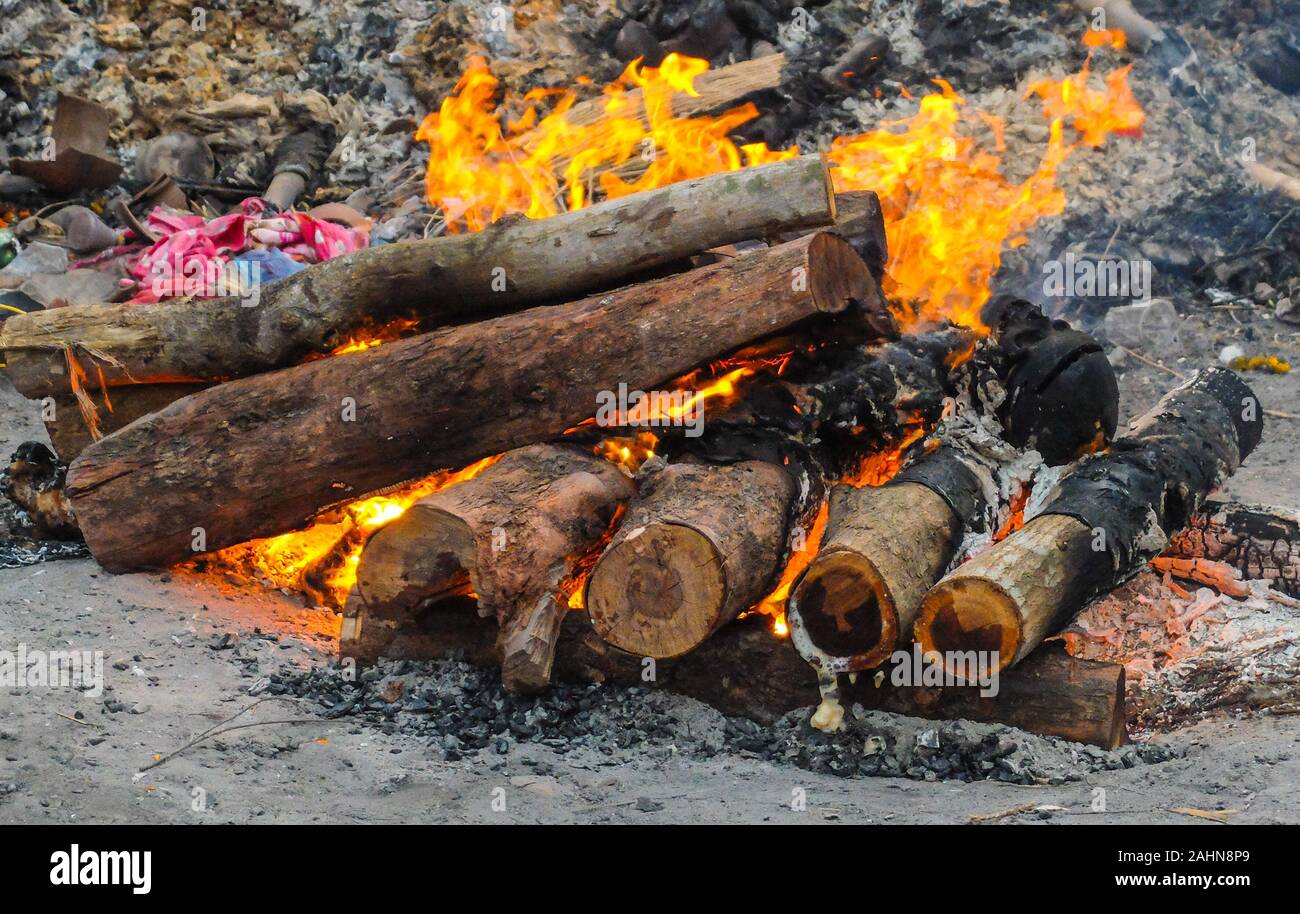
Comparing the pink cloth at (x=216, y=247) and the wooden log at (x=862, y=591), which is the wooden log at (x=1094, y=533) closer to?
the wooden log at (x=862, y=591)

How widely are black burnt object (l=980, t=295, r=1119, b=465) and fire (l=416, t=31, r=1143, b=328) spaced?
1135mm

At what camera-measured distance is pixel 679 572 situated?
4.19 metres

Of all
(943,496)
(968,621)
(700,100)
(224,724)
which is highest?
(700,100)

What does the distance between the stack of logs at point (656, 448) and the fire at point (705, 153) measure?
1.42 metres

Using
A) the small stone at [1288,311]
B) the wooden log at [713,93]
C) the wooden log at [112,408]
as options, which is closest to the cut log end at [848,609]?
the wooden log at [112,408]

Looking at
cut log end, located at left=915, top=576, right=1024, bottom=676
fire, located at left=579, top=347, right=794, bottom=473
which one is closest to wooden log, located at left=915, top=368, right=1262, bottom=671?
cut log end, located at left=915, top=576, right=1024, bottom=676

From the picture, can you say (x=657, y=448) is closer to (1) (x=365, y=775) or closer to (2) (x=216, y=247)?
(1) (x=365, y=775)

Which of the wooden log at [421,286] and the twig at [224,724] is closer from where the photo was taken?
the twig at [224,724]

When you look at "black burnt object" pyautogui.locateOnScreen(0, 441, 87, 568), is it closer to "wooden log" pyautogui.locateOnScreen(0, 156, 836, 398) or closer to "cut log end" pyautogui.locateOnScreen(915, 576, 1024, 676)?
"wooden log" pyautogui.locateOnScreen(0, 156, 836, 398)

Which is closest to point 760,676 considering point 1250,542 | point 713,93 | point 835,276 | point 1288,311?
point 835,276

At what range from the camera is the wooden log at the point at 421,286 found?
16.8 feet

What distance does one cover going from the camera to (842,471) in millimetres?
5168

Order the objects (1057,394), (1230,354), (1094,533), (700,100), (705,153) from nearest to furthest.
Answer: (1094,533) < (1057,394) < (705,153) < (1230,354) < (700,100)

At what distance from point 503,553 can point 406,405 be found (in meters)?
0.92
